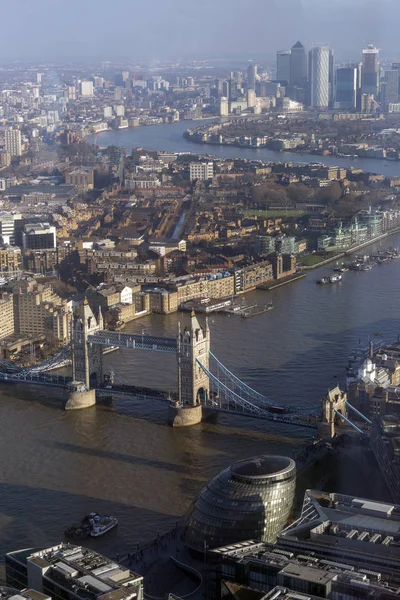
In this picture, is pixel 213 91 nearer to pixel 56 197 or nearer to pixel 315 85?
pixel 315 85

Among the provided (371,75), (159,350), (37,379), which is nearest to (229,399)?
(159,350)

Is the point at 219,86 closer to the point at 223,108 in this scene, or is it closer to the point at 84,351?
the point at 223,108

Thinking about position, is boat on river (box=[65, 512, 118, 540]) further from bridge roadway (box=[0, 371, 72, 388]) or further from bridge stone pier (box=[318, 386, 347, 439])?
bridge roadway (box=[0, 371, 72, 388])

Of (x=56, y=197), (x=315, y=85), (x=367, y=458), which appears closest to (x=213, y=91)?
(x=315, y=85)

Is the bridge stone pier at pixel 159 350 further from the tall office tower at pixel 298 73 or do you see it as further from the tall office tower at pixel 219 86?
the tall office tower at pixel 219 86

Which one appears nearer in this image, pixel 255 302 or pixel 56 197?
pixel 255 302
